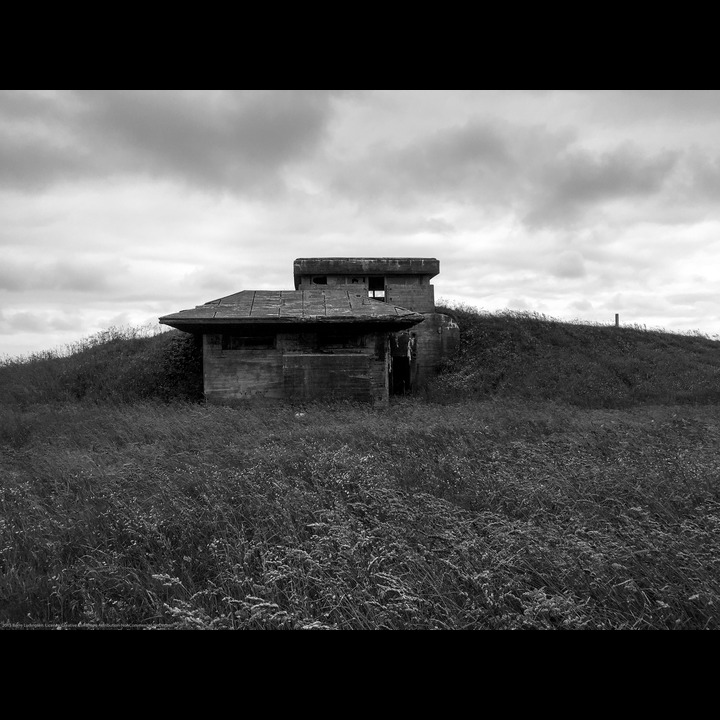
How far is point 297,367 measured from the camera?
40.7 feet

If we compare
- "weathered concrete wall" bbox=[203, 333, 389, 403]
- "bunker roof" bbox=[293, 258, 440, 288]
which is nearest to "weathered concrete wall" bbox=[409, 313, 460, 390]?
"bunker roof" bbox=[293, 258, 440, 288]

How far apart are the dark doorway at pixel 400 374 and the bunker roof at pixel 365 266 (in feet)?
14.0

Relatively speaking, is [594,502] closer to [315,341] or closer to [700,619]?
[700,619]

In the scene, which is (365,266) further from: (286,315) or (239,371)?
(239,371)

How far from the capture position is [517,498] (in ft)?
15.1

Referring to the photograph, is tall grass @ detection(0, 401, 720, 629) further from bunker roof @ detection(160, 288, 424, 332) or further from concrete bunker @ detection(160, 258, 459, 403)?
bunker roof @ detection(160, 288, 424, 332)

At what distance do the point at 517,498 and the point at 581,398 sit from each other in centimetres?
1061

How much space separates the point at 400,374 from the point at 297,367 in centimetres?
662

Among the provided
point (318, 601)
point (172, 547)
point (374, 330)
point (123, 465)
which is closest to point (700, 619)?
point (318, 601)

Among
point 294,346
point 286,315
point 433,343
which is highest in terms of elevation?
point 286,315

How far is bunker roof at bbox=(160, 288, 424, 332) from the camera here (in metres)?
12.1

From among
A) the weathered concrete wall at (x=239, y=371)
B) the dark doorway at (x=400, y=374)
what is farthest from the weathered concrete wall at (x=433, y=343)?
the weathered concrete wall at (x=239, y=371)

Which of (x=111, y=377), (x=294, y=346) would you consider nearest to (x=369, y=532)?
(x=294, y=346)

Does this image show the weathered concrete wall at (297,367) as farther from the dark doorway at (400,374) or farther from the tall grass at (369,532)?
the dark doorway at (400,374)
